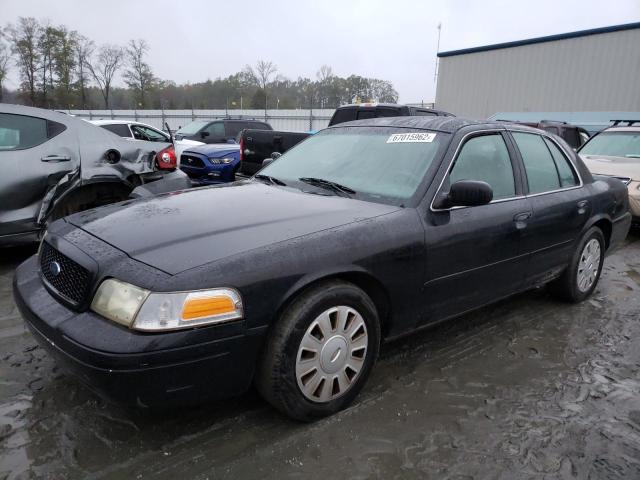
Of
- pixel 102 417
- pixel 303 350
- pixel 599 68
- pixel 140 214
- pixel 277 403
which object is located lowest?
pixel 102 417

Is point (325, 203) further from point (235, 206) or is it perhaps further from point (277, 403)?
point (277, 403)

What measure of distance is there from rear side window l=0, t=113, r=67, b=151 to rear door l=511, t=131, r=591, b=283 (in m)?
4.26

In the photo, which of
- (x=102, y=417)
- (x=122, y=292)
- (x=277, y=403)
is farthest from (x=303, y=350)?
(x=102, y=417)

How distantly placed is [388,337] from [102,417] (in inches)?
62.1

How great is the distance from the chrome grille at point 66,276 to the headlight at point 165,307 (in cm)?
18

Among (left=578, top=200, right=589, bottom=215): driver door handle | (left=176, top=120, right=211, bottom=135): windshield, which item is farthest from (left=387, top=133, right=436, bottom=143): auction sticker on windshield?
(left=176, top=120, right=211, bottom=135): windshield

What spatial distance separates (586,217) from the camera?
4.00 m

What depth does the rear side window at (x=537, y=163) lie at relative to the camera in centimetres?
359

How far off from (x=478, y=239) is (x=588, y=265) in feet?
6.22

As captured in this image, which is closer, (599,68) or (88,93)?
(599,68)

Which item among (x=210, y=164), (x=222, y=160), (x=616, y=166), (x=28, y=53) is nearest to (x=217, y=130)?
(x=222, y=160)

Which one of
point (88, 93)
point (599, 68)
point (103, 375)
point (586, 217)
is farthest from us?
point (88, 93)

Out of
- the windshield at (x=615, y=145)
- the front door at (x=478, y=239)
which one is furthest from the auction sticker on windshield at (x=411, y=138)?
the windshield at (x=615, y=145)

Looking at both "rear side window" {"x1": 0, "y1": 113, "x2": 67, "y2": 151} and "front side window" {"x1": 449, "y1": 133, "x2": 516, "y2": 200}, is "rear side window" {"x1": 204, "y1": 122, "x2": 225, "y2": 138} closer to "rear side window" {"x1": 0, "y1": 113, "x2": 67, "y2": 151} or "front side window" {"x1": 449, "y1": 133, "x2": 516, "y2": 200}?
"rear side window" {"x1": 0, "y1": 113, "x2": 67, "y2": 151}
